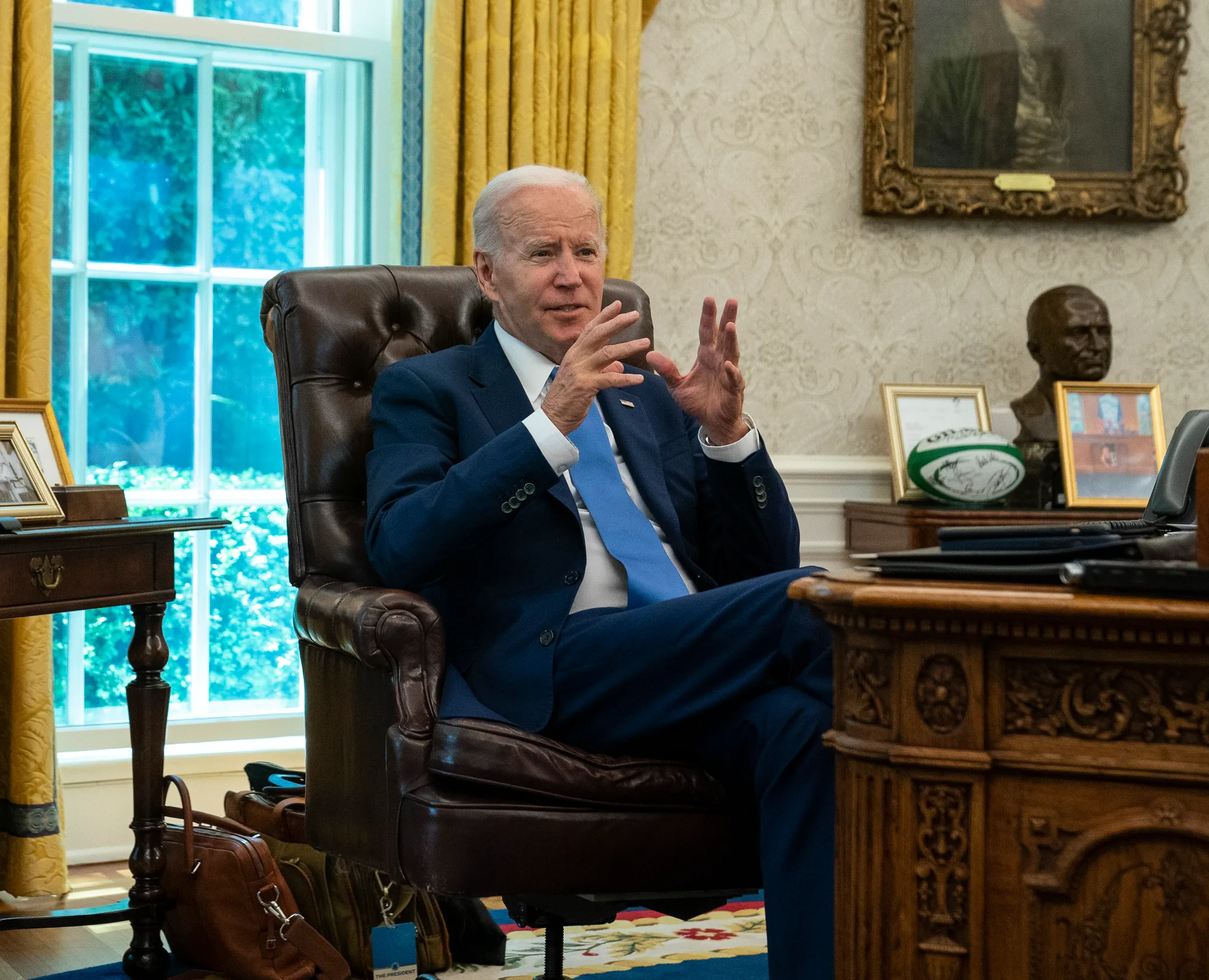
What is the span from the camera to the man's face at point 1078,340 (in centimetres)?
369

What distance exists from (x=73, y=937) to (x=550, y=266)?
5.73 ft

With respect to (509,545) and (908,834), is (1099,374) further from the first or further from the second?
(908,834)

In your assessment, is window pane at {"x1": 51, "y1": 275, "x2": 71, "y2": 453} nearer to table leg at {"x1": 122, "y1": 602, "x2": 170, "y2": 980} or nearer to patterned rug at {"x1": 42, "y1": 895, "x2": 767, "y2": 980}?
table leg at {"x1": 122, "y1": 602, "x2": 170, "y2": 980}

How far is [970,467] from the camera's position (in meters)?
3.51

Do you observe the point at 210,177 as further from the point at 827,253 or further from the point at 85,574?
the point at 827,253

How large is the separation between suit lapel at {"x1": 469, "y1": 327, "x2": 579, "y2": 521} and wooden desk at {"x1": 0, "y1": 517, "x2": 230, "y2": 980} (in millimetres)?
665

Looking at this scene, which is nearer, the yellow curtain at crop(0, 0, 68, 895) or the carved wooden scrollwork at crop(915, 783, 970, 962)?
the carved wooden scrollwork at crop(915, 783, 970, 962)

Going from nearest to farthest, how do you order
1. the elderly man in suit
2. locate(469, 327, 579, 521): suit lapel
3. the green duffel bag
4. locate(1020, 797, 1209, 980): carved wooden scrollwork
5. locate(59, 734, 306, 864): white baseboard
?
locate(1020, 797, 1209, 980): carved wooden scrollwork < the elderly man in suit < locate(469, 327, 579, 521): suit lapel < the green duffel bag < locate(59, 734, 306, 864): white baseboard

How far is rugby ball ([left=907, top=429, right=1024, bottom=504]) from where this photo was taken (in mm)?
3510

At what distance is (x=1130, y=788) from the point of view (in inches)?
49.3

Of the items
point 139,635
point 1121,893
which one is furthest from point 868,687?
point 139,635

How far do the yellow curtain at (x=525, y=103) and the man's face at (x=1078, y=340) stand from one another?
1146mm

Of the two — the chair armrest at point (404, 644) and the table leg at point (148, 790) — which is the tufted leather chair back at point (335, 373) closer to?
the chair armrest at point (404, 644)

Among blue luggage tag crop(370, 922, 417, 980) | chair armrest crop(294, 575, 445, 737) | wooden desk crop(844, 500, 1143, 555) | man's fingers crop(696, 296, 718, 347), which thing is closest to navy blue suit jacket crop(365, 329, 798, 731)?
chair armrest crop(294, 575, 445, 737)
